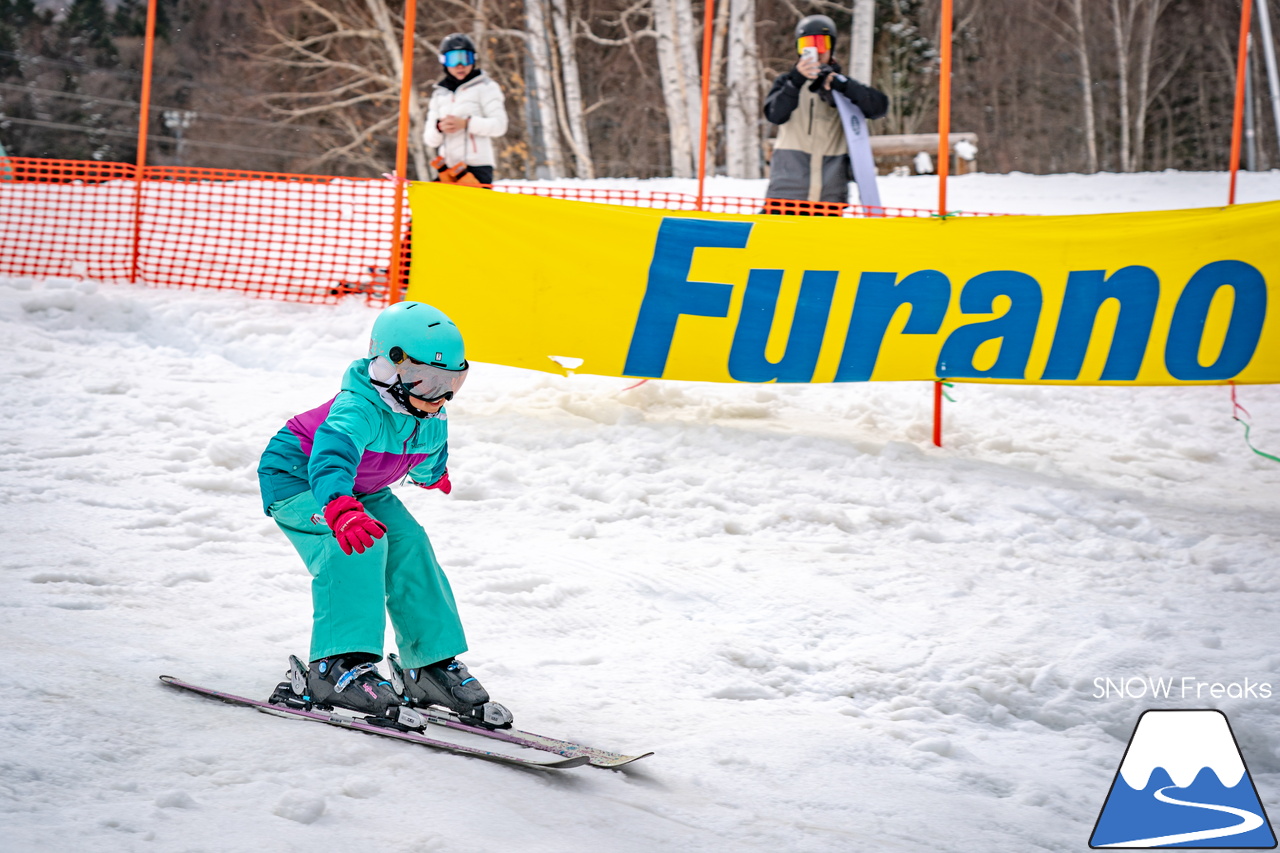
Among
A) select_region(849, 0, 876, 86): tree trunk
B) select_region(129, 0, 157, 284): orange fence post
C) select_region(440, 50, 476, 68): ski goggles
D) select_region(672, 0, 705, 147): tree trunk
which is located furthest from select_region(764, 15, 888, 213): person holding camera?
select_region(672, 0, 705, 147): tree trunk

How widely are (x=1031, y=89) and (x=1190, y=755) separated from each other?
31837 mm

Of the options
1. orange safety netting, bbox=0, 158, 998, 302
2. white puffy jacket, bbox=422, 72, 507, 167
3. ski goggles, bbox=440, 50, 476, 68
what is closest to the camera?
ski goggles, bbox=440, 50, 476, 68

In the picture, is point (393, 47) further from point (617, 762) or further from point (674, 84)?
point (617, 762)

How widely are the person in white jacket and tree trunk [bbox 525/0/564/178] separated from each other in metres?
10.1

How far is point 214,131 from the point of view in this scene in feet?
91.0

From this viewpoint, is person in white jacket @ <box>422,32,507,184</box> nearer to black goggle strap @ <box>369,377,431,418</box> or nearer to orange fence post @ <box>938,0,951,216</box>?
orange fence post @ <box>938,0,951,216</box>

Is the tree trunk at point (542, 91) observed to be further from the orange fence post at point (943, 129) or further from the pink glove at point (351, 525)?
the pink glove at point (351, 525)

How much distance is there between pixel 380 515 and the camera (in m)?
3.16

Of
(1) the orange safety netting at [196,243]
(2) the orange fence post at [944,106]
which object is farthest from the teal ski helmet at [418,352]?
(1) the orange safety netting at [196,243]

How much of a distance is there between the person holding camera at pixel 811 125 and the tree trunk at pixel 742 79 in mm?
7789

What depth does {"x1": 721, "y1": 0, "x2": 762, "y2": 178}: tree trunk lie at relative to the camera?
1516 cm

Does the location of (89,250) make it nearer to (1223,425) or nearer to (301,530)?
(301,530)

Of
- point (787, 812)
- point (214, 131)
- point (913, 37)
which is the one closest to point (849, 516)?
point (787, 812)

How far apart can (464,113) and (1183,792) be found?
243 inches
